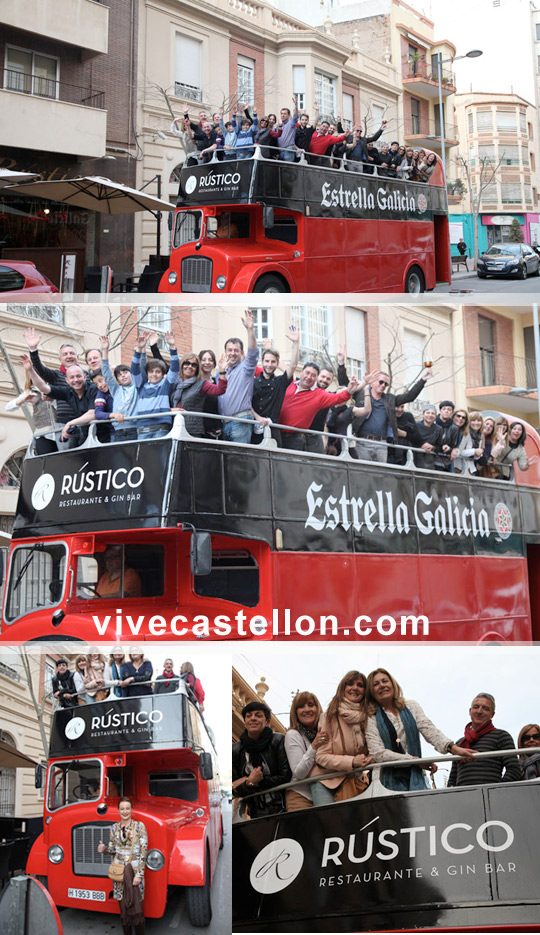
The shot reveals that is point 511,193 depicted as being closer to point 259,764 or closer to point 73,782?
point 259,764

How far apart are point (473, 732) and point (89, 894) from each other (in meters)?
2.34

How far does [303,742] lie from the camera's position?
6121 millimetres

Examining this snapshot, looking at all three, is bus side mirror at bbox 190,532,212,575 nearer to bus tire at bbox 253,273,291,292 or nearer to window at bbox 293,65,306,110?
bus tire at bbox 253,273,291,292

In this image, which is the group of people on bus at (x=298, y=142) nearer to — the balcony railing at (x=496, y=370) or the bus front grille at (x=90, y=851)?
the balcony railing at (x=496, y=370)

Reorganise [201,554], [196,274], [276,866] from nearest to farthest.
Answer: [276,866], [201,554], [196,274]

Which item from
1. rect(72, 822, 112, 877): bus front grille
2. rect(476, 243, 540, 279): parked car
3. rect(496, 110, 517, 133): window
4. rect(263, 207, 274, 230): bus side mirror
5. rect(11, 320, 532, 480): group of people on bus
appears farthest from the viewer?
rect(496, 110, 517, 133): window

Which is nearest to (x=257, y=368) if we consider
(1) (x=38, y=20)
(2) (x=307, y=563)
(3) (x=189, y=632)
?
(2) (x=307, y=563)

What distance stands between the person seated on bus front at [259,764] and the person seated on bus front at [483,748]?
3.21ft

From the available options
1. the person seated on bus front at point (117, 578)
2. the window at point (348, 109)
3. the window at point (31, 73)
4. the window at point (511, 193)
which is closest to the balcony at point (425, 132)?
the window at point (348, 109)

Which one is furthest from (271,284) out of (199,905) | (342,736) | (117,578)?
(199,905)

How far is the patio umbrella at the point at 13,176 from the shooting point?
1228 cm

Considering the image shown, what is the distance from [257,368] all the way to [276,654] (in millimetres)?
2061

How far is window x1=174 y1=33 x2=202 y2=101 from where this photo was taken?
1137cm

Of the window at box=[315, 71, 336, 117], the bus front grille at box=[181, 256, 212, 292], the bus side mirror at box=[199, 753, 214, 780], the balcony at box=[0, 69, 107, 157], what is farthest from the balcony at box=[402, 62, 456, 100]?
the bus side mirror at box=[199, 753, 214, 780]
